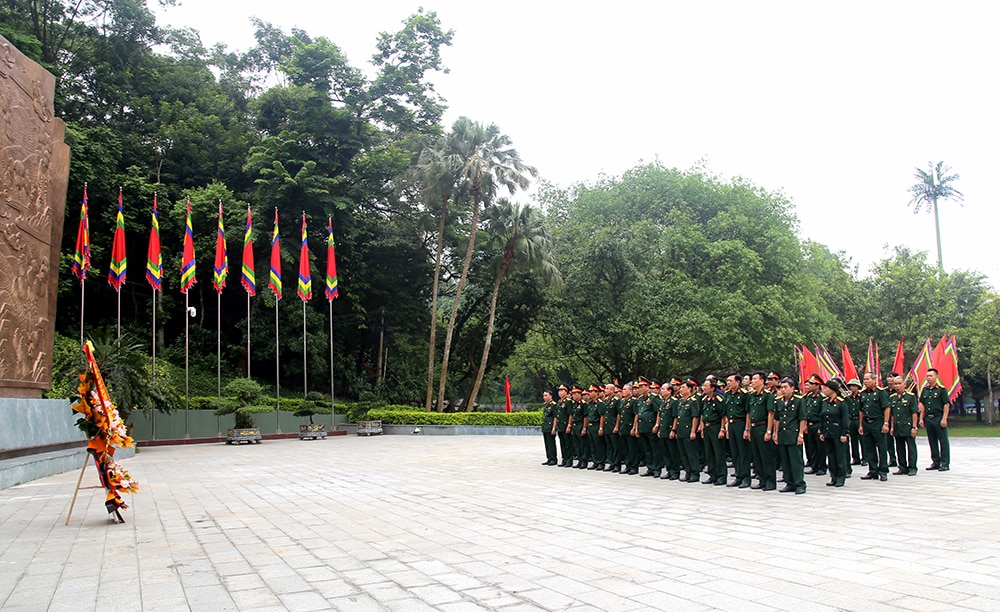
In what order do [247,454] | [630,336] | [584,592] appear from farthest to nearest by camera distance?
[630,336]
[247,454]
[584,592]

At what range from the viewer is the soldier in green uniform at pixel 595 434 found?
492 inches

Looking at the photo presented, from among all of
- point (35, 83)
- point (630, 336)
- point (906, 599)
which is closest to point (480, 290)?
point (630, 336)

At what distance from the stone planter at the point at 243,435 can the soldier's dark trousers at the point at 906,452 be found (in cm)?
1852

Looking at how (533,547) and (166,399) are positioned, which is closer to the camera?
(533,547)

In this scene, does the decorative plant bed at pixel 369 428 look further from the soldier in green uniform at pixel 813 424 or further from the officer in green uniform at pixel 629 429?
the soldier in green uniform at pixel 813 424

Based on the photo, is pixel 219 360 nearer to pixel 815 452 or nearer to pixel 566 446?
pixel 566 446

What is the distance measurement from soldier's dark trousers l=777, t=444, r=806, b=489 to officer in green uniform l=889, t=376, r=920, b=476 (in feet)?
7.30

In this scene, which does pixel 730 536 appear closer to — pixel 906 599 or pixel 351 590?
pixel 906 599

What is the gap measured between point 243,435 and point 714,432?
17.1 metres

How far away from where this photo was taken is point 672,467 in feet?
35.7

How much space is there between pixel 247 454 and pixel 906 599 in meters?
16.4

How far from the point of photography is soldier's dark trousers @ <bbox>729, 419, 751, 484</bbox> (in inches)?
377

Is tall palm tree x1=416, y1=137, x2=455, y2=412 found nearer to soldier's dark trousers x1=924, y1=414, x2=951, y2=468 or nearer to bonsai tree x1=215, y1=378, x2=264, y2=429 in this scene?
bonsai tree x1=215, y1=378, x2=264, y2=429

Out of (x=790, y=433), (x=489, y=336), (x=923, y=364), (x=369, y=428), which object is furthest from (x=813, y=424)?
(x=369, y=428)
